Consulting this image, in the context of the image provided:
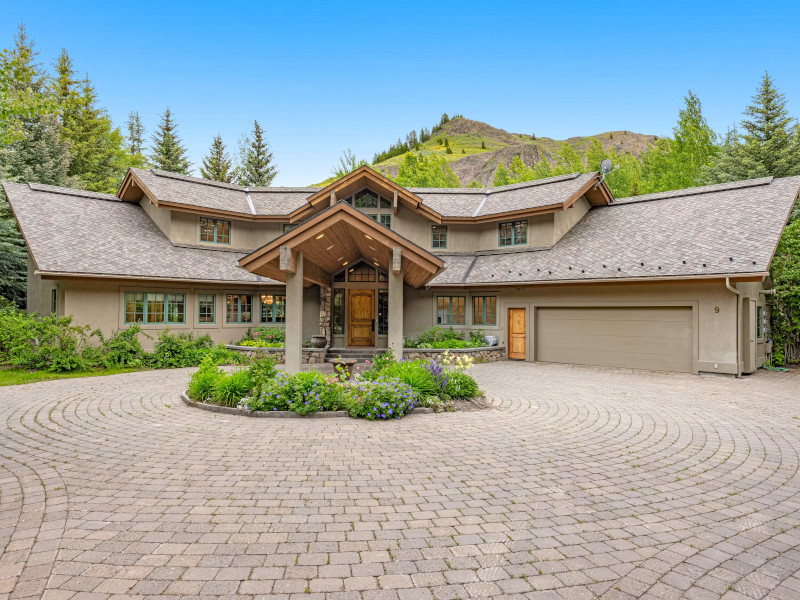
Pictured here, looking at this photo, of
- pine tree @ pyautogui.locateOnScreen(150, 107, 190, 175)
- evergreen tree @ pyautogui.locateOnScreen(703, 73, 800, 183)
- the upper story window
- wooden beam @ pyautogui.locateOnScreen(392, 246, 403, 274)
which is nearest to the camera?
wooden beam @ pyautogui.locateOnScreen(392, 246, 403, 274)

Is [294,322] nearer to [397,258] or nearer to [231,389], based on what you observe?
[231,389]

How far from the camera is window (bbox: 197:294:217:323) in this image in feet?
53.2

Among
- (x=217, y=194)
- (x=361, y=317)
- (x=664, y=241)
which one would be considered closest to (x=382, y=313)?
(x=361, y=317)

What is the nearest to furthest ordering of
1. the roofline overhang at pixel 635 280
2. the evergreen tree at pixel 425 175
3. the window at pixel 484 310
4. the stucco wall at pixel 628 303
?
the roofline overhang at pixel 635 280, the stucco wall at pixel 628 303, the window at pixel 484 310, the evergreen tree at pixel 425 175

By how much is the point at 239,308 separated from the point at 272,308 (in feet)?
4.36

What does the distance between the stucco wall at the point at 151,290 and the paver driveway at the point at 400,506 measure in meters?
7.66

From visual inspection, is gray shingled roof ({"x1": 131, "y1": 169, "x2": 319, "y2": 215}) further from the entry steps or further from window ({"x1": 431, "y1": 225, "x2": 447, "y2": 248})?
the entry steps

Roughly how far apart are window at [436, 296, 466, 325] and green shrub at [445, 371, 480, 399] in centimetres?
861

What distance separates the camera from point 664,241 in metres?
14.0

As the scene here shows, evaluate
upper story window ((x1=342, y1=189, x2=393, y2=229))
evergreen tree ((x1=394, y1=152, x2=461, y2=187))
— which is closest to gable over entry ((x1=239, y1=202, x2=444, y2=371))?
upper story window ((x1=342, y1=189, x2=393, y2=229))

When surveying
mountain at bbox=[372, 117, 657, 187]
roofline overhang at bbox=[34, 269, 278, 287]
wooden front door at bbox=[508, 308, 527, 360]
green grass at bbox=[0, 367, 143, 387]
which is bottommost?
green grass at bbox=[0, 367, 143, 387]

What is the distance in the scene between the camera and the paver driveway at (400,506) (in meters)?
2.78

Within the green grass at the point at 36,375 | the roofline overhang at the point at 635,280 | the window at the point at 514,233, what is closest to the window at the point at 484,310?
the roofline overhang at the point at 635,280

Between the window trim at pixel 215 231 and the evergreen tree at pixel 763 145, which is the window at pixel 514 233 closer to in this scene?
the window trim at pixel 215 231
